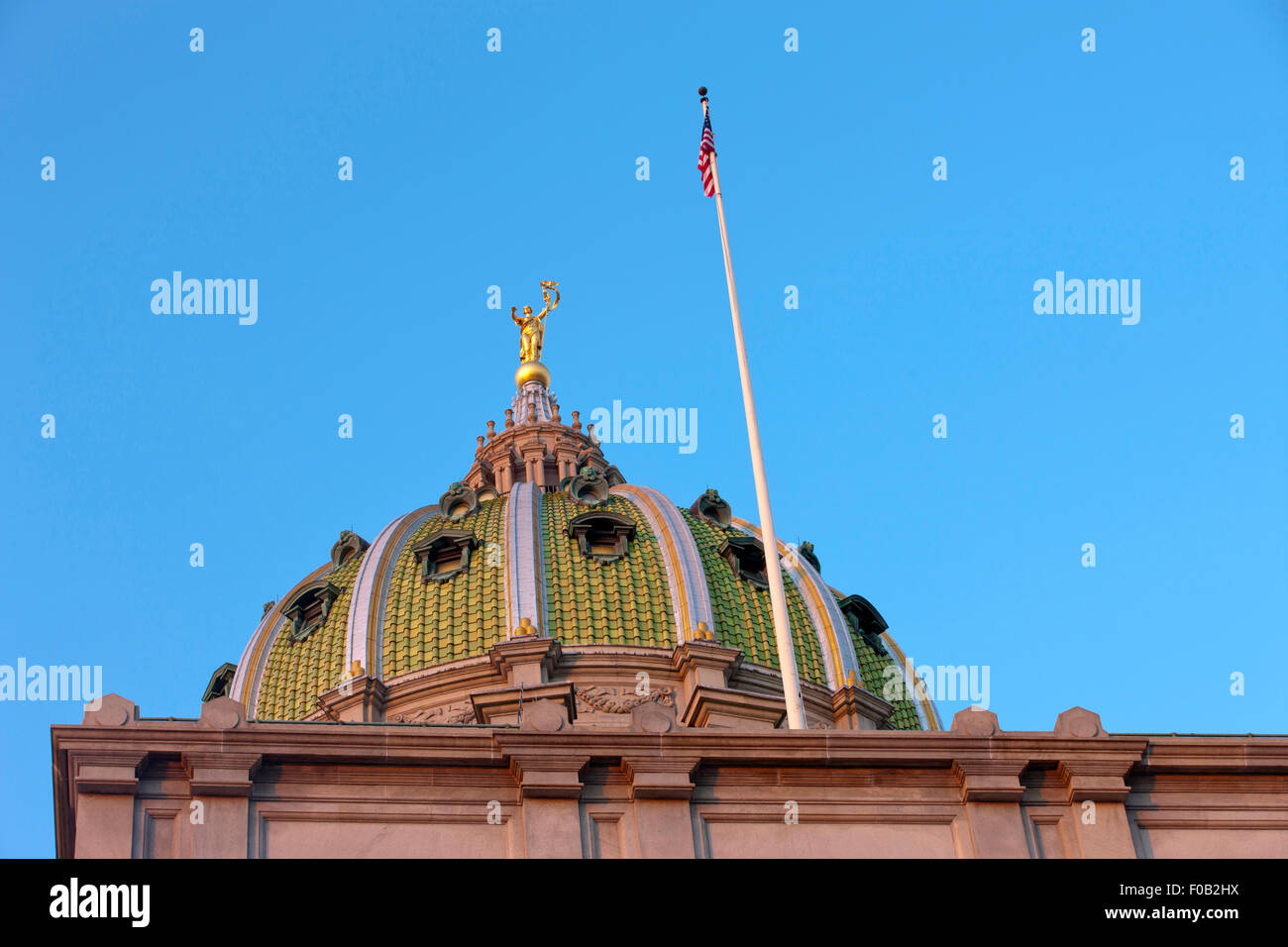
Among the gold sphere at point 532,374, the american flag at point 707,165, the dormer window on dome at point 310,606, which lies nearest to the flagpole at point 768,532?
the american flag at point 707,165

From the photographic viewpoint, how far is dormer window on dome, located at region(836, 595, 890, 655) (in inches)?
3214

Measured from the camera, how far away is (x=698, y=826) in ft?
107

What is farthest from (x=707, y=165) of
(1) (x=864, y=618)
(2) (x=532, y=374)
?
(2) (x=532, y=374)

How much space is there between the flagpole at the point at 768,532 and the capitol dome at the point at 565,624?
2337 centimetres

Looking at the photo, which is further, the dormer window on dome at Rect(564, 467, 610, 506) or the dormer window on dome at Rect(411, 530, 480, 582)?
the dormer window on dome at Rect(564, 467, 610, 506)

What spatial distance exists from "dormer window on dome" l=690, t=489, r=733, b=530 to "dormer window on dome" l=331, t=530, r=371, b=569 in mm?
12969

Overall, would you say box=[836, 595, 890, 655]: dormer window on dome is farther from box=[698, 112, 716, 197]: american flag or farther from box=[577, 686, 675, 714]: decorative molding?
box=[698, 112, 716, 197]: american flag

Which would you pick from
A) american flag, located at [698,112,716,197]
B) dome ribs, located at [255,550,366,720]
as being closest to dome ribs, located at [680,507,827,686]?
dome ribs, located at [255,550,366,720]

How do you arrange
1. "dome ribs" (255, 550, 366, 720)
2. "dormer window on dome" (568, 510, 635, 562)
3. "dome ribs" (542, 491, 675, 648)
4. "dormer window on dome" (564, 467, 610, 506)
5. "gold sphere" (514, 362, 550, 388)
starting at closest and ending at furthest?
"dome ribs" (542, 491, 675, 648) → "dome ribs" (255, 550, 366, 720) → "dormer window on dome" (568, 510, 635, 562) → "dormer window on dome" (564, 467, 610, 506) → "gold sphere" (514, 362, 550, 388)

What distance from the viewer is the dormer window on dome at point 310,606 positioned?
7975 centimetres

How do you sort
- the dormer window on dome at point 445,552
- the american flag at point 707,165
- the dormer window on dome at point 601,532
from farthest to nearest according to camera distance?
the dormer window on dome at point 601,532, the dormer window on dome at point 445,552, the american flag at point 707,165

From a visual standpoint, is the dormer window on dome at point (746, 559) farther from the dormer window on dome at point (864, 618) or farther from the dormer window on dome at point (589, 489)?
the dormer window on dome at point (589, 489)
